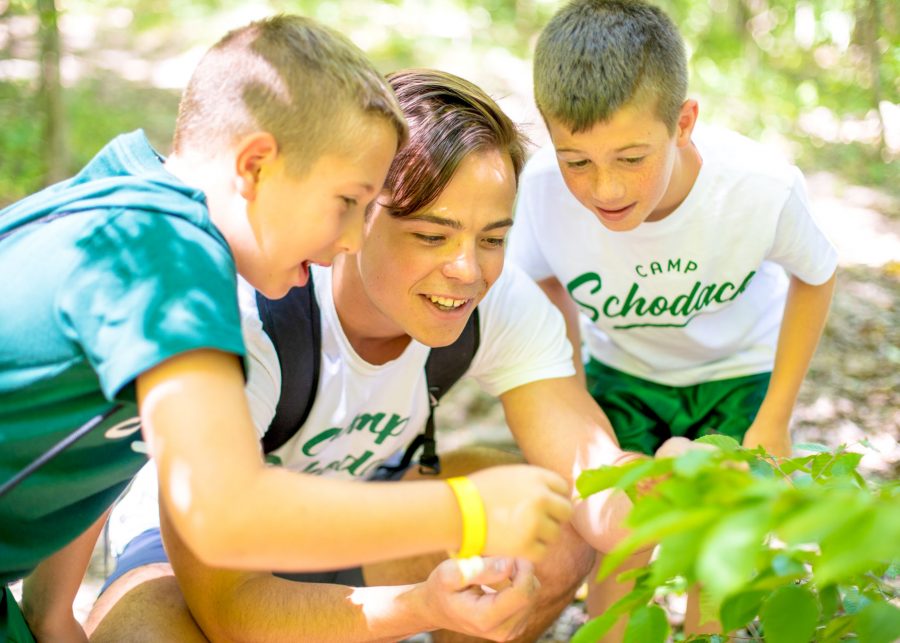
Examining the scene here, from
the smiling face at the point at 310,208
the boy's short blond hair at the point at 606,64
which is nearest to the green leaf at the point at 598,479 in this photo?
the smiling face at the point at 310,208

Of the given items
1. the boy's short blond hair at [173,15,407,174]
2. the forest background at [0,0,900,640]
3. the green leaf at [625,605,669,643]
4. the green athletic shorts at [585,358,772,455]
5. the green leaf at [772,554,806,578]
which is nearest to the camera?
the green leaf at [772,554,806,578]

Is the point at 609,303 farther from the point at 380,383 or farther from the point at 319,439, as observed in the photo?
the point at 319,439

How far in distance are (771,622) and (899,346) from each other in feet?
11.9

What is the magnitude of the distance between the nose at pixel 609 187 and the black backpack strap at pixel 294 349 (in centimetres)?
87

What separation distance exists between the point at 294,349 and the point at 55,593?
0.85 meters

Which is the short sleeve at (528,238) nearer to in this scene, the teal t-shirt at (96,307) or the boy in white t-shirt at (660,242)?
the boy in white t-shirt at (660,242)

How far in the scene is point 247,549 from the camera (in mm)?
1544

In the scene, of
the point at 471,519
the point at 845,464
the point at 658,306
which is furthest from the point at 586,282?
the point at 471,519

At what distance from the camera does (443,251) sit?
2443 millimetres

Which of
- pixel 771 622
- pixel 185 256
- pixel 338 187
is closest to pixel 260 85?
pixel 338 187

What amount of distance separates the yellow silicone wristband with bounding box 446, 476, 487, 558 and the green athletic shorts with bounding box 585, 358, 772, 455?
72.2 inches

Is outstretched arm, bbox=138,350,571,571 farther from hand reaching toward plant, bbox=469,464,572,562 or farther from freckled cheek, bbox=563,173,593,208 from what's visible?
freckled cheek, bbox=563,173,593,208

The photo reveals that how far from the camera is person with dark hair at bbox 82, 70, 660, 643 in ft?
7.80

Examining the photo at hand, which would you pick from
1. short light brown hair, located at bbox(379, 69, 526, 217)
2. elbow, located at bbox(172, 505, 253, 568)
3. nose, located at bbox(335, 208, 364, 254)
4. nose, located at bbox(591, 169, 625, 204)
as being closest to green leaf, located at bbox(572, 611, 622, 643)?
elbow, located at bbox(172, 505, 253, 568)
